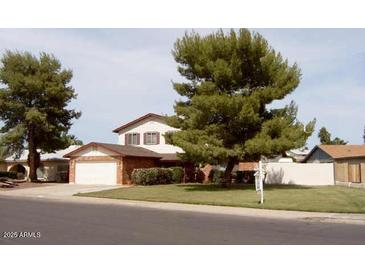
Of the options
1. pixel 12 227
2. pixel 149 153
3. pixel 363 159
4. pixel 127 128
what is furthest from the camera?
pixel 127 128

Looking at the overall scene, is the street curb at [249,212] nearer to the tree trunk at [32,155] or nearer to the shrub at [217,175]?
the shrub at [217,175]

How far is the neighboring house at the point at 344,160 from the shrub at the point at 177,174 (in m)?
12.7

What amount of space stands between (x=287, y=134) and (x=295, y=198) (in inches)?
231

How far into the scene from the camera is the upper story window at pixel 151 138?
143ft

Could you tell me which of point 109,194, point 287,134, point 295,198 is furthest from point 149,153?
point 295,198

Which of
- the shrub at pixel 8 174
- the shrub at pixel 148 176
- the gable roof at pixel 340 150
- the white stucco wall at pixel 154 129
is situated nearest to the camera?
the shrub at pixel 148 176

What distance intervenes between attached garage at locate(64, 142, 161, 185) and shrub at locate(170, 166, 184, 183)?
258 centimetres

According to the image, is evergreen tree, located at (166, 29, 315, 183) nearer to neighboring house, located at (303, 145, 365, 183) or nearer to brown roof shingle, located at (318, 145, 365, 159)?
neighboring house, located at (303, 145, 365, 183)

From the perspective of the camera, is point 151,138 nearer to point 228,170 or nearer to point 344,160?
point 228,170

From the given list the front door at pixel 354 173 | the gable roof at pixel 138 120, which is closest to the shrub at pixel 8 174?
the gable roof at pixel 138 120

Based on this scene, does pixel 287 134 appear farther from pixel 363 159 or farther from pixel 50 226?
pixel 50 226

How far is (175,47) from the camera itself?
99.9 ft

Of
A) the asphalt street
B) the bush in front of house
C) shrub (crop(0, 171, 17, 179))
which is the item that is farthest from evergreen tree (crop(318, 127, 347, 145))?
the asphalt street

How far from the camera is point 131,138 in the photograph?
4434 cm
